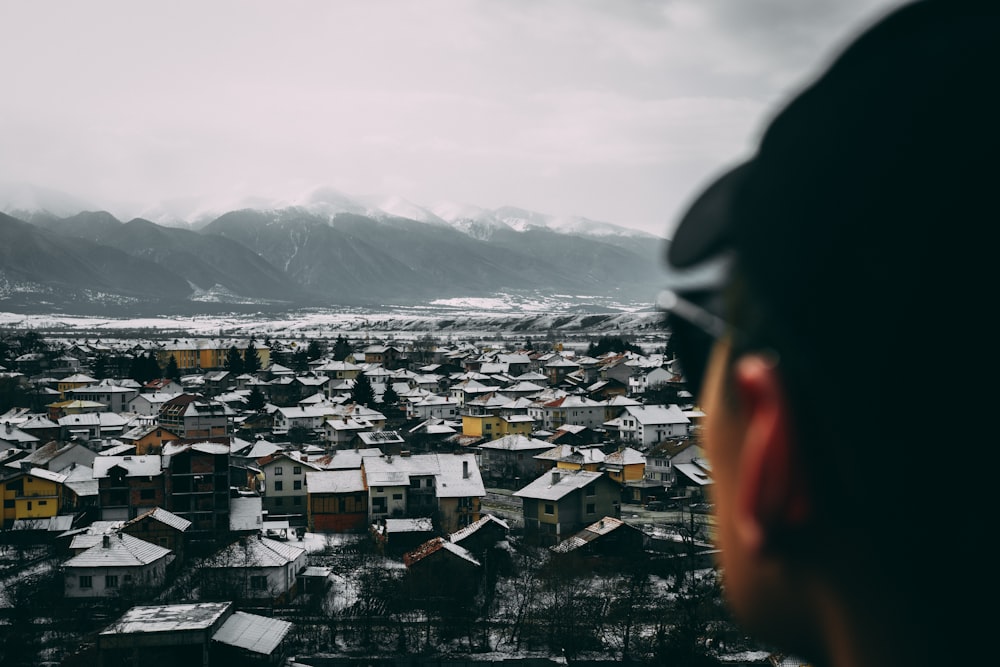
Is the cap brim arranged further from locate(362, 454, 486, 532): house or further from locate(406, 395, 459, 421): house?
locate(406, 395, 459, 421): house

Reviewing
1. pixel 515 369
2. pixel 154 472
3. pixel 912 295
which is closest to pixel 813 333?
pixel 912 295

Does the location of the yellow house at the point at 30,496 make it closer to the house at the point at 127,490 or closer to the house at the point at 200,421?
the house at the point at 127,490

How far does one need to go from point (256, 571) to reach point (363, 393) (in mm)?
15516

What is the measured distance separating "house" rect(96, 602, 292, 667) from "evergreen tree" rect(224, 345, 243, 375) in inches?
1003

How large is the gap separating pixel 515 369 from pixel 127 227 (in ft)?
471

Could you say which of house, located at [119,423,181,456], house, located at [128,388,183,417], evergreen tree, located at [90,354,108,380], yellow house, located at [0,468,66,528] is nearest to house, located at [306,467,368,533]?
yellow house, located at [0,468,66,528]

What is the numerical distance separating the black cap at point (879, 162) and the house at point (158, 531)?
12.3 metres

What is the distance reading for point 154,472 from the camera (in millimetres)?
13484

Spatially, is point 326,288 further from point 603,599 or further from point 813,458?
point 813,458

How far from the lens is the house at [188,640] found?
791cm

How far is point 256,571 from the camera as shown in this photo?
1051cm

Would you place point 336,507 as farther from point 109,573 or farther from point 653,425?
point 653,425

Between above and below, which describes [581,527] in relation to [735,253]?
below

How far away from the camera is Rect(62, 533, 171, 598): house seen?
10.3 meters
